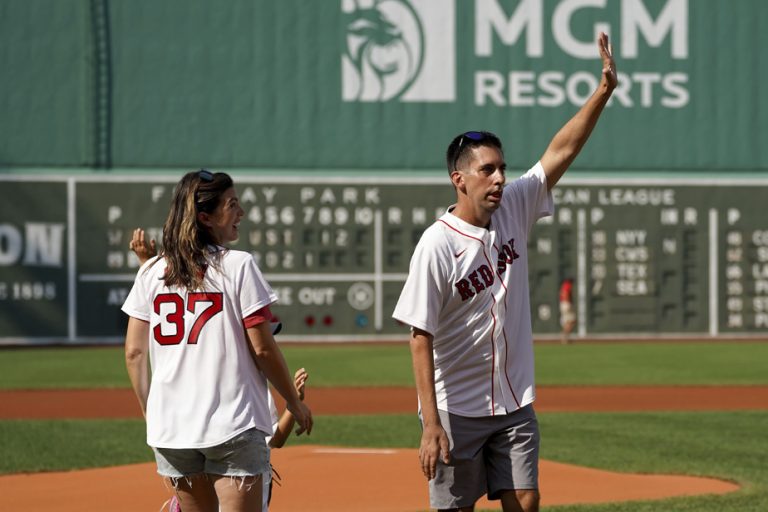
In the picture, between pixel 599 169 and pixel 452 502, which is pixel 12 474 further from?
pixel 599 169

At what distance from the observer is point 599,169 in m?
27.4

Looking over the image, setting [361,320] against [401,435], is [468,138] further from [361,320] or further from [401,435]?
[361,320]

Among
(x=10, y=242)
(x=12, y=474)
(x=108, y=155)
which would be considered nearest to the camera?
(x=12, y=474)

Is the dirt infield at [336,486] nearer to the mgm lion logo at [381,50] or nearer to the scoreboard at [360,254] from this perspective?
the scoreboard at [360,254]

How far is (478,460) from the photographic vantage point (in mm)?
5109

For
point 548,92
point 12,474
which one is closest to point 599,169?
point 548,92

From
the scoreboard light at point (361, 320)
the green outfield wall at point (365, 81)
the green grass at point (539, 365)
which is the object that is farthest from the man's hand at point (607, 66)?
the green outfield wall at point (365, 81)

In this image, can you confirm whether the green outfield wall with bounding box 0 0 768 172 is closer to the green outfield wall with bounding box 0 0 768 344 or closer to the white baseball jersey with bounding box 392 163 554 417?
the green outfield wall with bounding box 0 0 768 344

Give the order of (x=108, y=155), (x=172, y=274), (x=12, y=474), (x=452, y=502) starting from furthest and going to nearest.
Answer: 1. (x=108, y=155)
2. (x=12, y=474)
3. (x=452, y=502)
4. (x=172, y=274)

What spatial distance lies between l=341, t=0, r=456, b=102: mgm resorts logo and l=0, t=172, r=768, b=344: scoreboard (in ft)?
8.00

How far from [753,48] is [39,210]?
1529 cm

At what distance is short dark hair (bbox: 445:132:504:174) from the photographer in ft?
16.7

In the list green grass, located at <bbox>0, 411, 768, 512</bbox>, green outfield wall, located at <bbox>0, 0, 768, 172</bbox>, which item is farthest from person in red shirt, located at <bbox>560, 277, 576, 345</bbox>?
green grass, located at <bbox>0, 411, 768, 512</bbox>

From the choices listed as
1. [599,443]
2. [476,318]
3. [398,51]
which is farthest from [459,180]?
[398,51]
